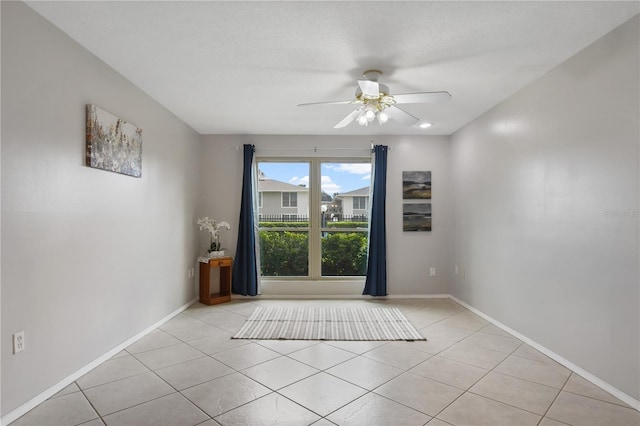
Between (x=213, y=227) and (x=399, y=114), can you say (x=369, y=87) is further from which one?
(x=213, y=227)

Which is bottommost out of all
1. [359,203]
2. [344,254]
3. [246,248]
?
[344,254]

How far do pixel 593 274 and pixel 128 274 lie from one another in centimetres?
385

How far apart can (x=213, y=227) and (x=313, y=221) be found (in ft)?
4.85

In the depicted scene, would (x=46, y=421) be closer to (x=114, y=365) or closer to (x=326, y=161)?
(x=114, y=365)

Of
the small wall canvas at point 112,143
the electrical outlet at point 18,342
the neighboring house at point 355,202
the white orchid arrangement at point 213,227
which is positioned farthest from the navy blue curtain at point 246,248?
the electrical outlet at point 18,342

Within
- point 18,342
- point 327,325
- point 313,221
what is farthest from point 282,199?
point 18,342

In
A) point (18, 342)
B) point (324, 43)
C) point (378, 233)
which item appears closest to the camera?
point (18, 342)

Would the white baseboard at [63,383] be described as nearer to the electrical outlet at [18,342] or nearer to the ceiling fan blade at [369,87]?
the electrical outlet at [18,342]

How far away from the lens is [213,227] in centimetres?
501

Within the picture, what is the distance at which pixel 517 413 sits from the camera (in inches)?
84.0

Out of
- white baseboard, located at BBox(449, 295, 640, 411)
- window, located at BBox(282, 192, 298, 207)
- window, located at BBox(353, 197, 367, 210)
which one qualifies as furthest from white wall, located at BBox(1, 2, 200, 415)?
white baseboard, located at BBox(449, 295, 640, 411)

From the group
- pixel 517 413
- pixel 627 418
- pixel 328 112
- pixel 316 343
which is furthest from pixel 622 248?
pixel 328 112

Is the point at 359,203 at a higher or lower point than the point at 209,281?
higher

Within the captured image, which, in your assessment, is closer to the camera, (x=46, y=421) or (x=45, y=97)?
(x=46, y=421)
